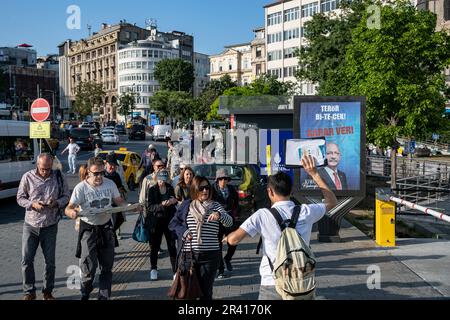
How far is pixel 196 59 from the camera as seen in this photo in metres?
137

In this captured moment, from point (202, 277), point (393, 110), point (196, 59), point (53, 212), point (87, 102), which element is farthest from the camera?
point (196, 59)

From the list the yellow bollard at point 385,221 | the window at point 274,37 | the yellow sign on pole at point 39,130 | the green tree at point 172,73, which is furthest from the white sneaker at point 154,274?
the green tree at point 172,73

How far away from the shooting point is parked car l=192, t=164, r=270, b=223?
1111 centimetres

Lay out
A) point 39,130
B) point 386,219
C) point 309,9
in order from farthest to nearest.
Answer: point 309,9 → point 39,130 → point 386,219

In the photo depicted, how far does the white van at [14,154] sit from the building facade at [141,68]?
307 feet

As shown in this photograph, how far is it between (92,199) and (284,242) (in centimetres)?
310

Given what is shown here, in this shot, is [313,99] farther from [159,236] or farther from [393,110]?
[393,110]

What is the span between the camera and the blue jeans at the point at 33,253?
6.62m

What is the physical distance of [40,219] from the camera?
21.7ft

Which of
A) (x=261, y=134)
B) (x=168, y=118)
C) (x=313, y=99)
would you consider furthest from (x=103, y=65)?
(x=313, y=99)

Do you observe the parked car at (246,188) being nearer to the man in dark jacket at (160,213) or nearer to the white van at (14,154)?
the man in dark jacket at (160,213)

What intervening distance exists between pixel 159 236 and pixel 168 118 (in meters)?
73.6

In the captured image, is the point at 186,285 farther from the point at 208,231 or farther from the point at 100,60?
the point at 100,60

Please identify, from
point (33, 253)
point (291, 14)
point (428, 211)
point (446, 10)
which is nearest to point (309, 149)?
point (33, 253)
